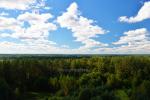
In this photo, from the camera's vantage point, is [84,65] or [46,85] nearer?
[46,85]

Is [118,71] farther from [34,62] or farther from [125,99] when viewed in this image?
[125,99]

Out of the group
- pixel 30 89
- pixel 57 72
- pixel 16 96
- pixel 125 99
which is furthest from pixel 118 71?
pixel 16 96

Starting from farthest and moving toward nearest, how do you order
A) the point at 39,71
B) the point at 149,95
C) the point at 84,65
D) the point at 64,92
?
the point at 84,65 → the point at 39,71 → the point at 64,92 → the point at 149,95

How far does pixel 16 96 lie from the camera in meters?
44.3

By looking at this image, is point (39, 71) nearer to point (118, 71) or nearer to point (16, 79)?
point (16, 79)

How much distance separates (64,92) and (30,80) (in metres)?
14.7

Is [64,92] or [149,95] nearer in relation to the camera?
[149,95]

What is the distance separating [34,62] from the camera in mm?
72062

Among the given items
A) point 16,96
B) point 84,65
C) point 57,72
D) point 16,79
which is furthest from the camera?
point 84,65

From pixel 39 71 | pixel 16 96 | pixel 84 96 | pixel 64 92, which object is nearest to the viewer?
pixel 84 96

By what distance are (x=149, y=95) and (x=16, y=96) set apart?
20.2 metres

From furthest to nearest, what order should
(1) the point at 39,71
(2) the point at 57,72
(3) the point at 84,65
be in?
(3) the point at 84,65 → (2) the point at 57,72 → (1) the point at 39,71

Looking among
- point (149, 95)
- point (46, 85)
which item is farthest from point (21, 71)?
point (149, 95)

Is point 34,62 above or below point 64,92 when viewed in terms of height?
above
